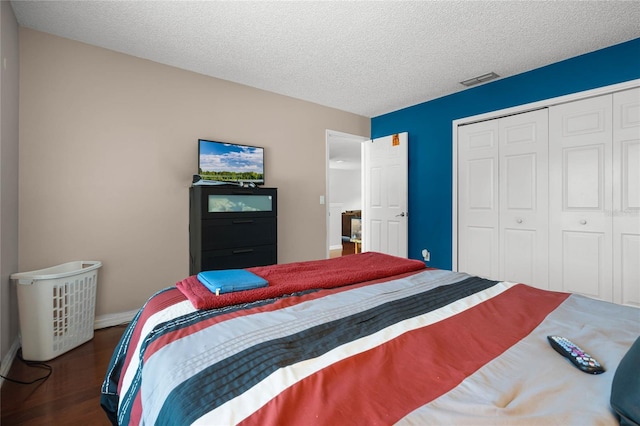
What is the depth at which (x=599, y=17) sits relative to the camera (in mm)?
2268

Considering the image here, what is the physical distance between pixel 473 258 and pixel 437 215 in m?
0.68

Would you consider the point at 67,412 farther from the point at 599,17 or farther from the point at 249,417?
the point at 599,17

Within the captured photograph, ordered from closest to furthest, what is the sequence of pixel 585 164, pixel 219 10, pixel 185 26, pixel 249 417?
pixel 249 417 < pixel 219 10 < pixel 185 26 < pixel 585 164

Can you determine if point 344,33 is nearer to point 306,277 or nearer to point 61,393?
point 306,277

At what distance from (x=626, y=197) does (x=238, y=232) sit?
345 cm

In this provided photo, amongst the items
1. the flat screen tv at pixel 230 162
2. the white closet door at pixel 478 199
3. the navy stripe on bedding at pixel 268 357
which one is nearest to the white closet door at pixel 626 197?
the white closet door at pixel 478 199

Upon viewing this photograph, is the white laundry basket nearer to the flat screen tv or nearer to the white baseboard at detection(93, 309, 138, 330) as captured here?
the white baseboard at detection(93, 309, 138, 330)

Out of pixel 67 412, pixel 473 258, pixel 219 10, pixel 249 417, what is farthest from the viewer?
pixel 473 258

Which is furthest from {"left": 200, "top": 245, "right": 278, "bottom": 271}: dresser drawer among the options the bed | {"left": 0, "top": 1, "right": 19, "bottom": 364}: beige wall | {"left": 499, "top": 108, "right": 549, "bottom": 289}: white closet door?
{"left": 499, "top": 108, "right": 549, "bottom": 289}: white closet door

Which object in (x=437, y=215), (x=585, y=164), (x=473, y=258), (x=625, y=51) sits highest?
(x=625, y=51)

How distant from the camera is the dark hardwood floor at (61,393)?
5.05ft

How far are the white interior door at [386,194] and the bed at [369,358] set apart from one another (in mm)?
2867

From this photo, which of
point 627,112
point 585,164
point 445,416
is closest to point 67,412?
point 445,416

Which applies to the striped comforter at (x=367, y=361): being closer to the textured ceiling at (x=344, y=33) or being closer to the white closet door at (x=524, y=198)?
the textured ceiling at (x=344, y=33)
